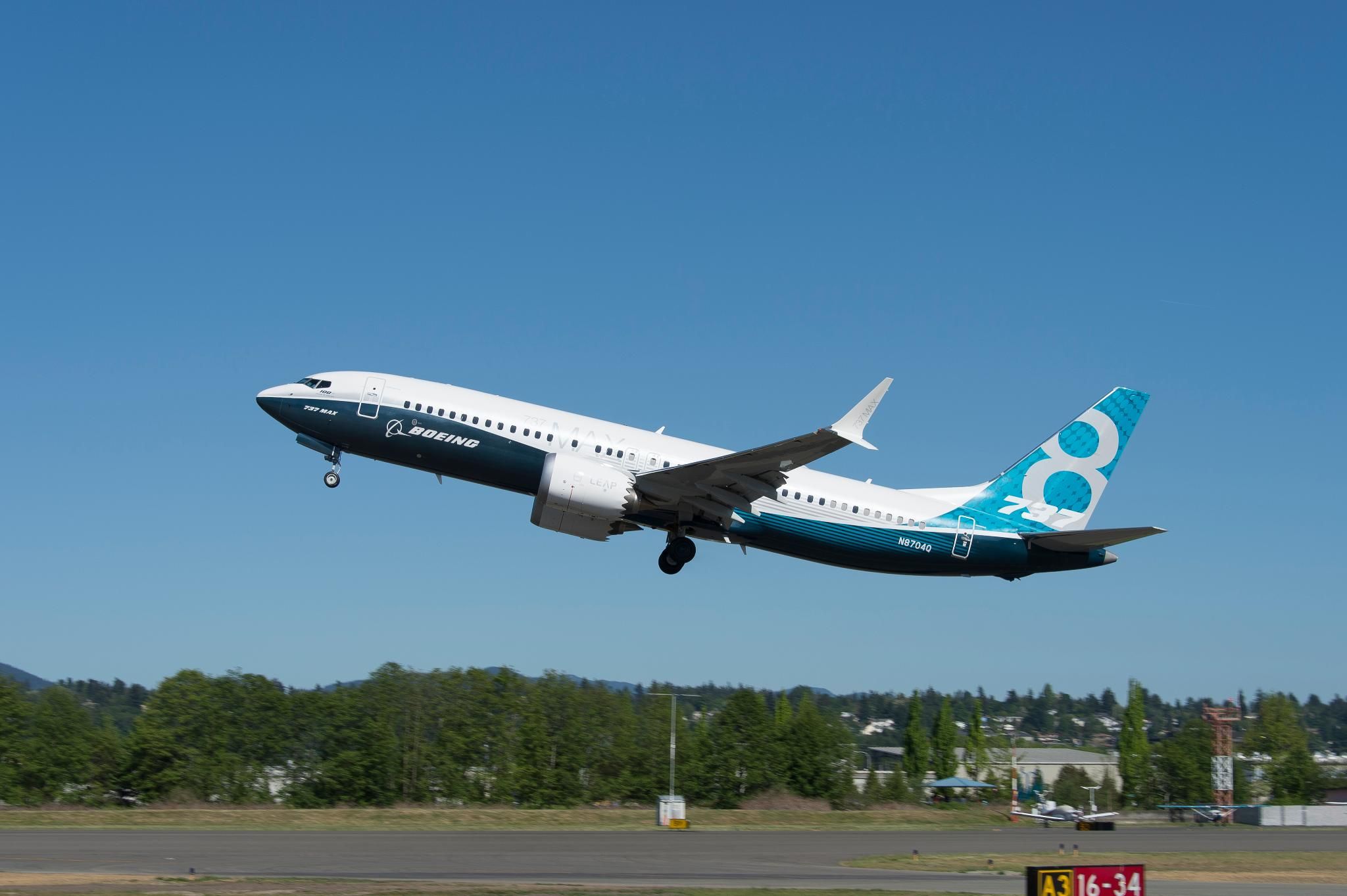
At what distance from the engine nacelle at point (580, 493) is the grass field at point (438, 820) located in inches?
620

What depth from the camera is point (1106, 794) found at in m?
121

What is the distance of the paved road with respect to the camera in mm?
31469

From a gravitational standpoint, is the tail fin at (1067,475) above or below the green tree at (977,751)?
above

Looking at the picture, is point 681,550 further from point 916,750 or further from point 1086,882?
point 916,750

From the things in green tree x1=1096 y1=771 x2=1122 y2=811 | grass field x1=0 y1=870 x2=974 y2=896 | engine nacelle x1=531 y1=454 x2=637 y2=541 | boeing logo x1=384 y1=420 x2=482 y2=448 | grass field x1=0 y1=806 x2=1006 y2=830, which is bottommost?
green tree x1=1096 y1=771 x2=1122 y2=811

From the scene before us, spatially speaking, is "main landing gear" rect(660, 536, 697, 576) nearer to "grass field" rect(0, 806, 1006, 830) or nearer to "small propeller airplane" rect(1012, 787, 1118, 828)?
"grass field" rect(0, 806, 1006, 830)

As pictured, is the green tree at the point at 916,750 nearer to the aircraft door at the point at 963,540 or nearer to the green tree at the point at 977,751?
the green tree at the point at 977,751

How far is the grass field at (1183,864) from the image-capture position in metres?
36.7

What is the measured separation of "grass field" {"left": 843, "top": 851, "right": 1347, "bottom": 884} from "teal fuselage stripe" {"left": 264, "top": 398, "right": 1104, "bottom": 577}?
8939mm

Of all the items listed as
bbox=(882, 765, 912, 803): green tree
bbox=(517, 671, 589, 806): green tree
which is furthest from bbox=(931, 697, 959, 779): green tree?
bbox=(517, 671, 589, 806): green tree

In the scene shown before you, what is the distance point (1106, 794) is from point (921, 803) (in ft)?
153

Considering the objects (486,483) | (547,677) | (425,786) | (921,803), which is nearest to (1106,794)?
(921,803)

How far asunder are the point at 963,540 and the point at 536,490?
44.9 feet

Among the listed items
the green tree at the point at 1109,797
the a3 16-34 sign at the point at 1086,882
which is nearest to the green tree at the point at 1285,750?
the green tree at the point at 1109,797
